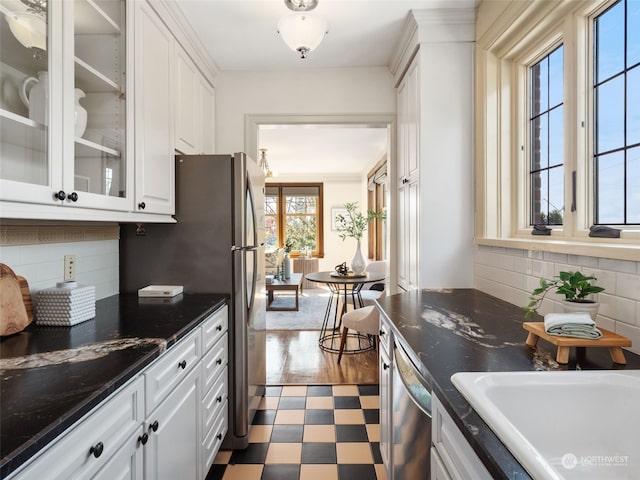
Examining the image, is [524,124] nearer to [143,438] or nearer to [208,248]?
[208,248]

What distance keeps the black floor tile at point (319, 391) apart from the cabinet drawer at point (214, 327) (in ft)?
3.57

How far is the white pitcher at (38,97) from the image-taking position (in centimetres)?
112

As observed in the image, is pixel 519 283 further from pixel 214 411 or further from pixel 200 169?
pixel 200 169

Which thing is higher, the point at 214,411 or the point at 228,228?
the point at 228,228

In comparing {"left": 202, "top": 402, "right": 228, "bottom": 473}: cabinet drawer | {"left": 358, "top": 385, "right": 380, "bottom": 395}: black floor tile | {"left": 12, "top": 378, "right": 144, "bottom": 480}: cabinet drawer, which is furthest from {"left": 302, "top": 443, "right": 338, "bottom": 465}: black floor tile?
{"left": 12, "top": 378, "right": 144, "bottom": 480}: cabinet drawer

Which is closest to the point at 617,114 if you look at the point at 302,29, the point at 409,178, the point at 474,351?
the point at 474,351

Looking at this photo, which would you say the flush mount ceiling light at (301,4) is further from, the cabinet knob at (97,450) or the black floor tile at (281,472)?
the black floor tile at (281,472)

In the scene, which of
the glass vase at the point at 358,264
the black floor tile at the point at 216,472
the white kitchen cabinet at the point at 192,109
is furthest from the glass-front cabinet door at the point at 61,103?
the glass vase at the point at 358,264

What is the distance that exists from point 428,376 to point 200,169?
5.78 ft

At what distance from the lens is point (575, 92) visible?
1.59 meters

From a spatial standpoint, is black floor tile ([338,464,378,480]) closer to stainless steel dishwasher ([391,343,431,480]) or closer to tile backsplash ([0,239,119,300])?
stainless steel dishwasher ([391,343,431,480])

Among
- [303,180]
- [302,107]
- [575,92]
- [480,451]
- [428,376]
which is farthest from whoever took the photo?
[303,180]

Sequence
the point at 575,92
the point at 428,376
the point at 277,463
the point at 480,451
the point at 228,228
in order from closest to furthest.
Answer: the point at 480,451 → the point at 428,376 → the point at 575,92 → the point at 277,463 → the point at 228,228

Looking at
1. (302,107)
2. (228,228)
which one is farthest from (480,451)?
(302,107)
